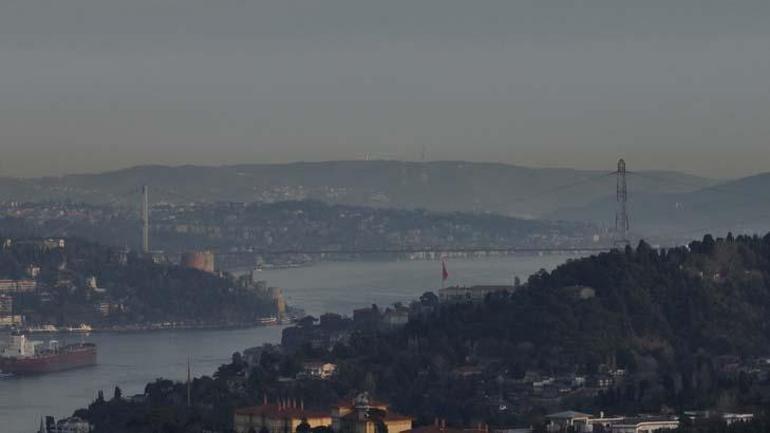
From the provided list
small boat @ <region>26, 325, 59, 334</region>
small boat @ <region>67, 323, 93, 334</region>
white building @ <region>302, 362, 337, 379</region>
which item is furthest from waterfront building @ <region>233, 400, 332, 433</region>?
small boat @ <region>26, 325, 59, 334</region>

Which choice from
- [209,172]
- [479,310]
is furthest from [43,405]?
[209,172]

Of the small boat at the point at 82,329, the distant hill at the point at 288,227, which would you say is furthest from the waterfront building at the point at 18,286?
the distant hill at the point at 288,227

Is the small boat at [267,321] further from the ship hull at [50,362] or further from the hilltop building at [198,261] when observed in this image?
the ship hull at [50,362]

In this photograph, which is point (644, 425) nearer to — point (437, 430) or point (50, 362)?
point (437, 430)

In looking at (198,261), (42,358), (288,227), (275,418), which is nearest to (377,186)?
(288,227)

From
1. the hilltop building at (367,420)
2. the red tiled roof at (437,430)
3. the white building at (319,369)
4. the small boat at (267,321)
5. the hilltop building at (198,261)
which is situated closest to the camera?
the red tiled roof at (437,430)

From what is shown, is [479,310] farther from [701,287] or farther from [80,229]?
[80,229]
